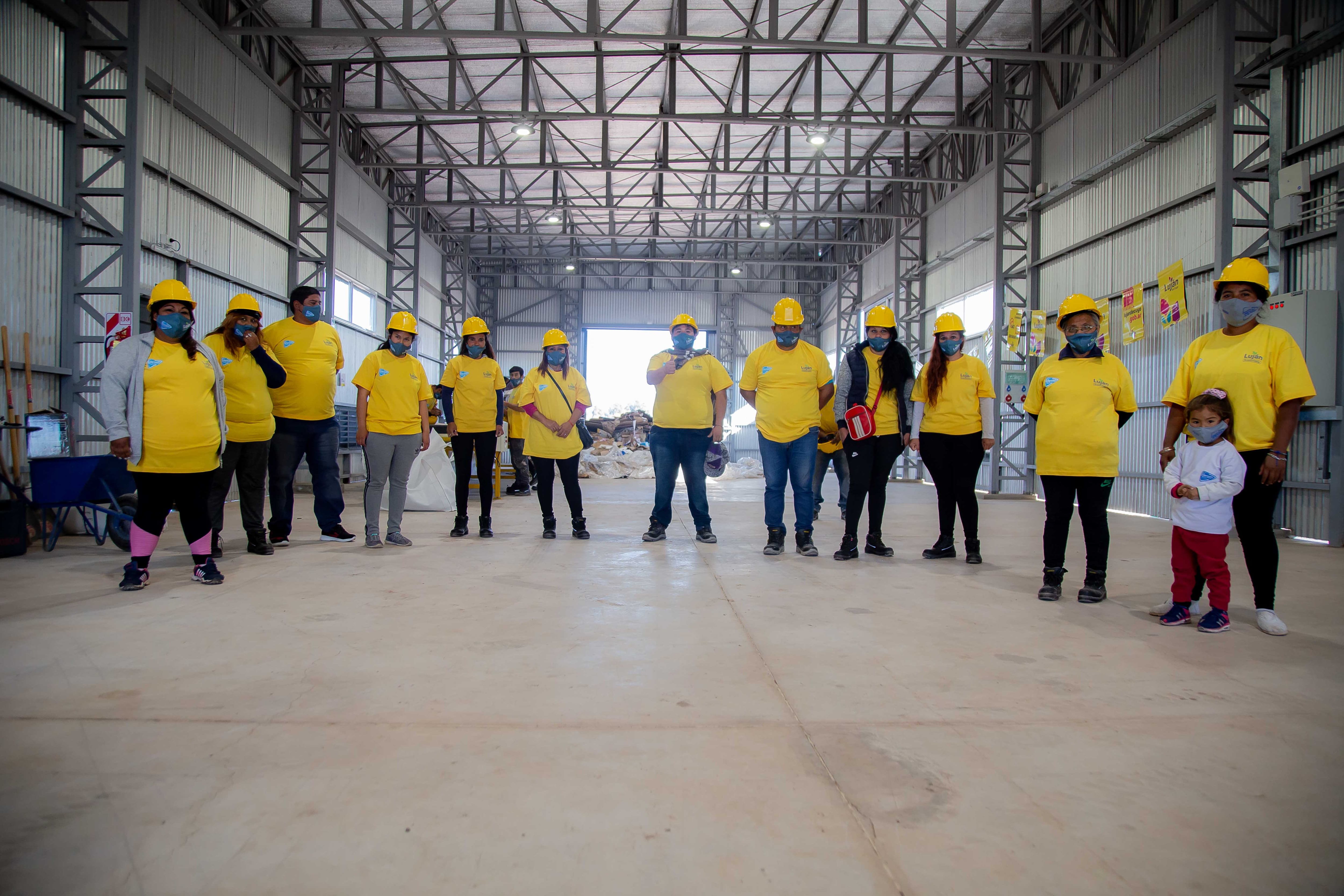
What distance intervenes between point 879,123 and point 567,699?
38.3 ft

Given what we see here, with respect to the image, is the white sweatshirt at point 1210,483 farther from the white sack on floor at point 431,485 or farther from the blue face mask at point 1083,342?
the white sack on floor at point 431,485

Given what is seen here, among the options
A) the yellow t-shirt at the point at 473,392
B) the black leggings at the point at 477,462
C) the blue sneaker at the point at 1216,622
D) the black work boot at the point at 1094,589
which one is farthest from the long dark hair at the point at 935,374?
the black leggings at the point at 477,462

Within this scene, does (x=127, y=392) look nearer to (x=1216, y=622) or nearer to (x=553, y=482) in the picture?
(x=553, y=482)

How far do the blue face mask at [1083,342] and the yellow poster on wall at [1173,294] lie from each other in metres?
6.76

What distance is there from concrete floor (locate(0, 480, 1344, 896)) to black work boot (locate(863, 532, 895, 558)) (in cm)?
153

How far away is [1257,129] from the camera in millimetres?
8125

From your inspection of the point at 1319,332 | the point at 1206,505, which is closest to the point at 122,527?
the point at 1206,505

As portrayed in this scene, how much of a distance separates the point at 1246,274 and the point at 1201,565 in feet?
4.50

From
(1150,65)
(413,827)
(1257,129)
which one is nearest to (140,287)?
(413,827)

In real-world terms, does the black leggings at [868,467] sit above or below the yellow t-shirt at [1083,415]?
below

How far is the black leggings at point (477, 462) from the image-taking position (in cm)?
662

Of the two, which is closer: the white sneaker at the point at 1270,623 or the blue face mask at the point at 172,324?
the white sneaker at the point at 1270,623

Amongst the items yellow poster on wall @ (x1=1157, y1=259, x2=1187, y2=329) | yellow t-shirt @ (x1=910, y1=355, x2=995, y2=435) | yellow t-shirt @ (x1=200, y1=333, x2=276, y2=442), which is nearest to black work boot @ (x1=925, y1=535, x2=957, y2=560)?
yellow t-shirt @ (x1=910, y1=355, x2=995, y2=435)

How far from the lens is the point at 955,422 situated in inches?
207
